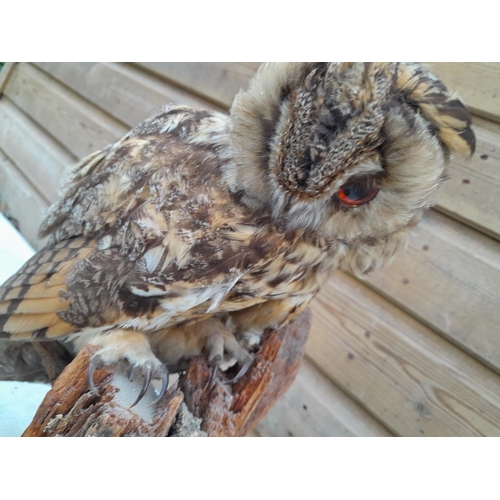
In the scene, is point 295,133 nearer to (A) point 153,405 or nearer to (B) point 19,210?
(A) point 153,405

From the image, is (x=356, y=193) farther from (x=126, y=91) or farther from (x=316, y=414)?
(x=126, y=91)

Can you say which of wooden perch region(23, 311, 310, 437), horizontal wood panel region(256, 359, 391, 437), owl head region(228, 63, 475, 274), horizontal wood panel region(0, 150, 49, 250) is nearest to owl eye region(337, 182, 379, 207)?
owl head region(228, 63, 475, 274)

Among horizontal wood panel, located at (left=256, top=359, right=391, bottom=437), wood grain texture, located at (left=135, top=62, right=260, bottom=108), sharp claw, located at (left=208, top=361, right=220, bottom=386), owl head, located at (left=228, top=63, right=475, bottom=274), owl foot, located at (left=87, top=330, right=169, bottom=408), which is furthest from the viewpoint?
wood grain texture, located at (left=135, top=62, right=260, bottom=108)

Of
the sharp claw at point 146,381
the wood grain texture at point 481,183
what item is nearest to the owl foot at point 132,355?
the sharp claw at point 146,381

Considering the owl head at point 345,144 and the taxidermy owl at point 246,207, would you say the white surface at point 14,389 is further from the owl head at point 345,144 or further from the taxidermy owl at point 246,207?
the owl head at point 345,144

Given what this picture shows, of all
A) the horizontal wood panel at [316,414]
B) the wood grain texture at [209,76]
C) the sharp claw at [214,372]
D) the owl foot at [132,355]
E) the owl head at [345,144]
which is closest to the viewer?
the owl head at [345,144]

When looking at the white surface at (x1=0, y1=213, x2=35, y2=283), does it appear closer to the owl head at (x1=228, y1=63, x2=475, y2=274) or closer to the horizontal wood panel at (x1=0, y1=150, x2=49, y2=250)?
the horizontal wood panel at (x1=0, y1=150, x2=49, y2=250)
